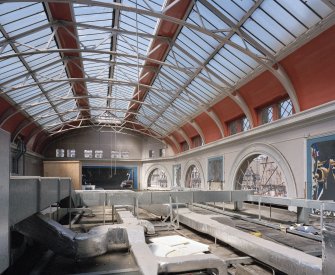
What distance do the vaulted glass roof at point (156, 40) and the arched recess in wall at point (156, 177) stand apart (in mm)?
15953

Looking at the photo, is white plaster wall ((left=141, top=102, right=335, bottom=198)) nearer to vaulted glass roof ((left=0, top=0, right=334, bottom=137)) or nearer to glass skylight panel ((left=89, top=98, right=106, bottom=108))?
vaulted glass roof ((left=0, top=0, right=334, bottom=137))

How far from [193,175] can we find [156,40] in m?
18.1

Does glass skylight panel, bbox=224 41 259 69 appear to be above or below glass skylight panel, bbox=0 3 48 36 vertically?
below

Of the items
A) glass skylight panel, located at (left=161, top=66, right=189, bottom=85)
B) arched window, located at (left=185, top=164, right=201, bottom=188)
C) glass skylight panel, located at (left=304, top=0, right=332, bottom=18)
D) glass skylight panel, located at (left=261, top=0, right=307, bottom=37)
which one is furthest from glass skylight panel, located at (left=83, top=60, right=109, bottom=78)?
glass skylight panel, located at (left=304, top=0, right=332, bottom=18)

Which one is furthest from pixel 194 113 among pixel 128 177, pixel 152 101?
pixel 128 177

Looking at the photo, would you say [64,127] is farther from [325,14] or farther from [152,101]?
[325,14]

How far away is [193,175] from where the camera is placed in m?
30.8

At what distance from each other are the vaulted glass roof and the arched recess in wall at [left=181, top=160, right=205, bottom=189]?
20.5ft

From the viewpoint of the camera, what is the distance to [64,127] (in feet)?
120

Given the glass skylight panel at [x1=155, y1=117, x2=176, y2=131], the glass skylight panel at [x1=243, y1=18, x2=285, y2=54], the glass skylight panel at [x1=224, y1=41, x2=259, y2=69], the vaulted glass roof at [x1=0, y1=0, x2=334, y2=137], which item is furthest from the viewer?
the glass skylight panel at [x1=155, y1=117, x2=176, y2=131]

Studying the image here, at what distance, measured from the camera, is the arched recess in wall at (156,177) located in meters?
38.4

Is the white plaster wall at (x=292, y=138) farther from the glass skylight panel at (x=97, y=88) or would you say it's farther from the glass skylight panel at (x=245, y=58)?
the glass skylight panel at (x=97, y=88)

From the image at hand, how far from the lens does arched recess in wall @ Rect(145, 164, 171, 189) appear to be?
38441mm

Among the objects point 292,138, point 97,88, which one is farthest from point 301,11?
Result: point 97,88
